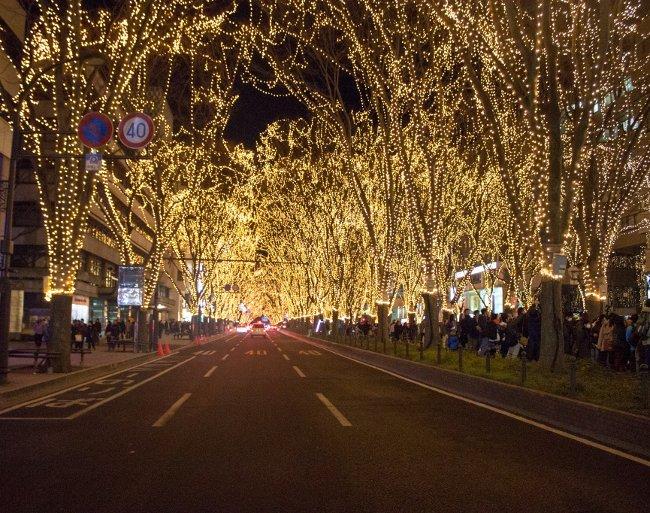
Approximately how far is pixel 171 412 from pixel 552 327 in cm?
842

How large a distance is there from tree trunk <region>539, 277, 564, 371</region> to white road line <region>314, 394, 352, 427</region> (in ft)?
16.6

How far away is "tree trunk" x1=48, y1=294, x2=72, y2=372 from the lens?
61.5ft

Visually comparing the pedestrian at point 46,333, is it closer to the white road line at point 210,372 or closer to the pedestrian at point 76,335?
the pedestrian at point 76,335

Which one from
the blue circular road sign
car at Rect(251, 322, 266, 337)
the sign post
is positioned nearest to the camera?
the blue circular road sign

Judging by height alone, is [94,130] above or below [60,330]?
above

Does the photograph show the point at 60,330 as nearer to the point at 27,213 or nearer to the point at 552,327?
the point at 552,327

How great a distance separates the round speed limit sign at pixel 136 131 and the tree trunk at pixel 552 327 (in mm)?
9391

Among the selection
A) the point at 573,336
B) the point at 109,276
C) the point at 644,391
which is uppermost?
the point at 109,276

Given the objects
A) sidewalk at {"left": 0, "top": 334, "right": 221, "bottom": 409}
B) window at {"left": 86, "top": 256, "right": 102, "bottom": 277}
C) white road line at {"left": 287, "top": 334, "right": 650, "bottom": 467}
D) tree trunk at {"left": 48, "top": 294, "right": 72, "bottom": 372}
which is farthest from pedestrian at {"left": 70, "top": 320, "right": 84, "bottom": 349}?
window at {"left": 86, "top": 256, "right": 102, "bottom": 277}

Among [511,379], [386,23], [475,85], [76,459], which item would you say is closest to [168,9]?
[386,23]

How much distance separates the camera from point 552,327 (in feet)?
50.2

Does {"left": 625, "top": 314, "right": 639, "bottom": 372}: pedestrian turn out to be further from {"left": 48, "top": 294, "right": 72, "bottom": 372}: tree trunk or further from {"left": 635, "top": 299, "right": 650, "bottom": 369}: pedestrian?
{"left": 48, "top": 294, "right": 72, "bottom": 372}: tree trunk

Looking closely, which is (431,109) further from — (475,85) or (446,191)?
(475,85)

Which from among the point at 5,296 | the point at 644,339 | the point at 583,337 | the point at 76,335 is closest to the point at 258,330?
the point at 76,335
